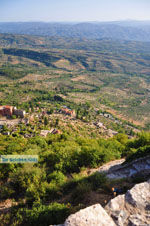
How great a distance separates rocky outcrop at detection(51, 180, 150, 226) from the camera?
7316mm

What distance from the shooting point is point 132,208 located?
829 cm

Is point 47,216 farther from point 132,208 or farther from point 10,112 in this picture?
point 10,112

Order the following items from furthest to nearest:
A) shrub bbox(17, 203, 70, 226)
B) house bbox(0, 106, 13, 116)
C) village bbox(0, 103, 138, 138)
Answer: house bbox(0, 106, 13, 116), village bbox(0, 103, 138, 138), shrub bbox(17, 203, 70, 226)

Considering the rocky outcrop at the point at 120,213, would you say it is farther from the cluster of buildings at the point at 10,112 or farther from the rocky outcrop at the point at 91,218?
the cluster of buildings at the point at 10,112

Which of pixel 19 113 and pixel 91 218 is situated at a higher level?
pixel 91 218

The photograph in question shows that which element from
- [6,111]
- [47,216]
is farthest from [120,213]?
[6,111]

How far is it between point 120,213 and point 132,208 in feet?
2.86

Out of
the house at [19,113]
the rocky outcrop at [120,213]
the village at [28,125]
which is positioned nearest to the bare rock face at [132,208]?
the rocky outcrop at [120,213]

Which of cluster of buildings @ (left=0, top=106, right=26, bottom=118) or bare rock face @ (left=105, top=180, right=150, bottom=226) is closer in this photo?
bare rock face @ (left=105, top=180, right=150, bottom=226)

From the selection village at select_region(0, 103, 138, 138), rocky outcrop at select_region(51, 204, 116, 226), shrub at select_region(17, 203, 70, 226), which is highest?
rocky outcrop at select_region(51, 204, 116, 226)

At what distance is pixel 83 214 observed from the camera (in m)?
7.53

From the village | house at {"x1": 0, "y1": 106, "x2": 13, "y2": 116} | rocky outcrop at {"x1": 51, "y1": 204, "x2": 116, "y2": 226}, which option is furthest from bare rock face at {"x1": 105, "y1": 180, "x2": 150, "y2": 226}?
house at {"x1": 0, "y1": 106, "x2": 13, "y2": 116}

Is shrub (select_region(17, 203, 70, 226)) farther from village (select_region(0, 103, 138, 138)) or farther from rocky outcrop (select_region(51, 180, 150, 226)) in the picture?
village (select_region(0, 103, 138, 138))

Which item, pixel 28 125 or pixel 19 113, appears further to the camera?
pixel 19 113
